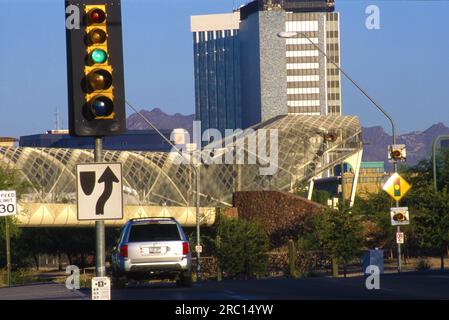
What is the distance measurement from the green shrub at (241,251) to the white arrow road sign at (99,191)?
1739 inches

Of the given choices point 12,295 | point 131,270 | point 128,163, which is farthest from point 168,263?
point 128,163

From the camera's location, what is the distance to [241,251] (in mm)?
62312

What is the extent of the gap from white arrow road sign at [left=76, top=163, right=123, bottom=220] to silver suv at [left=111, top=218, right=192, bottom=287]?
1445 centimetres

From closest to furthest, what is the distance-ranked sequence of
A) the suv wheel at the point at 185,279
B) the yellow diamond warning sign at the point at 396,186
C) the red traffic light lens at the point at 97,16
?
1. the red traffic light lens at the point at 97,16
2. the suv wheel at the point at 185,279
3. the yellow diamond warning sign at the point at 396,186

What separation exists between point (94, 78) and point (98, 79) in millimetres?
57

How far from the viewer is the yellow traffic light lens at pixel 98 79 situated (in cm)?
1673

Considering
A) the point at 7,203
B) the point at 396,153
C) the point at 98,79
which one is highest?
the point at 98,79

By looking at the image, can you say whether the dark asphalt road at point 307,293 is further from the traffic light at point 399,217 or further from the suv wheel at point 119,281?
the traffic light at point 399,217

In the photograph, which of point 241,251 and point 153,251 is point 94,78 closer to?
point 153,251

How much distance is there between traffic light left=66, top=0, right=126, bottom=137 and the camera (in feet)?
55.0

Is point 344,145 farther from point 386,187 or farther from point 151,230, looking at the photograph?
point 151,230

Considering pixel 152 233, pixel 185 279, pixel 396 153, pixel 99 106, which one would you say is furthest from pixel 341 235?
pixel 99 106

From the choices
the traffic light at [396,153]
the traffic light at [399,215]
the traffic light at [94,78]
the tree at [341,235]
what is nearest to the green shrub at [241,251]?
the tree at [341,235]

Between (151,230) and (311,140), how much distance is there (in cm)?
8778
